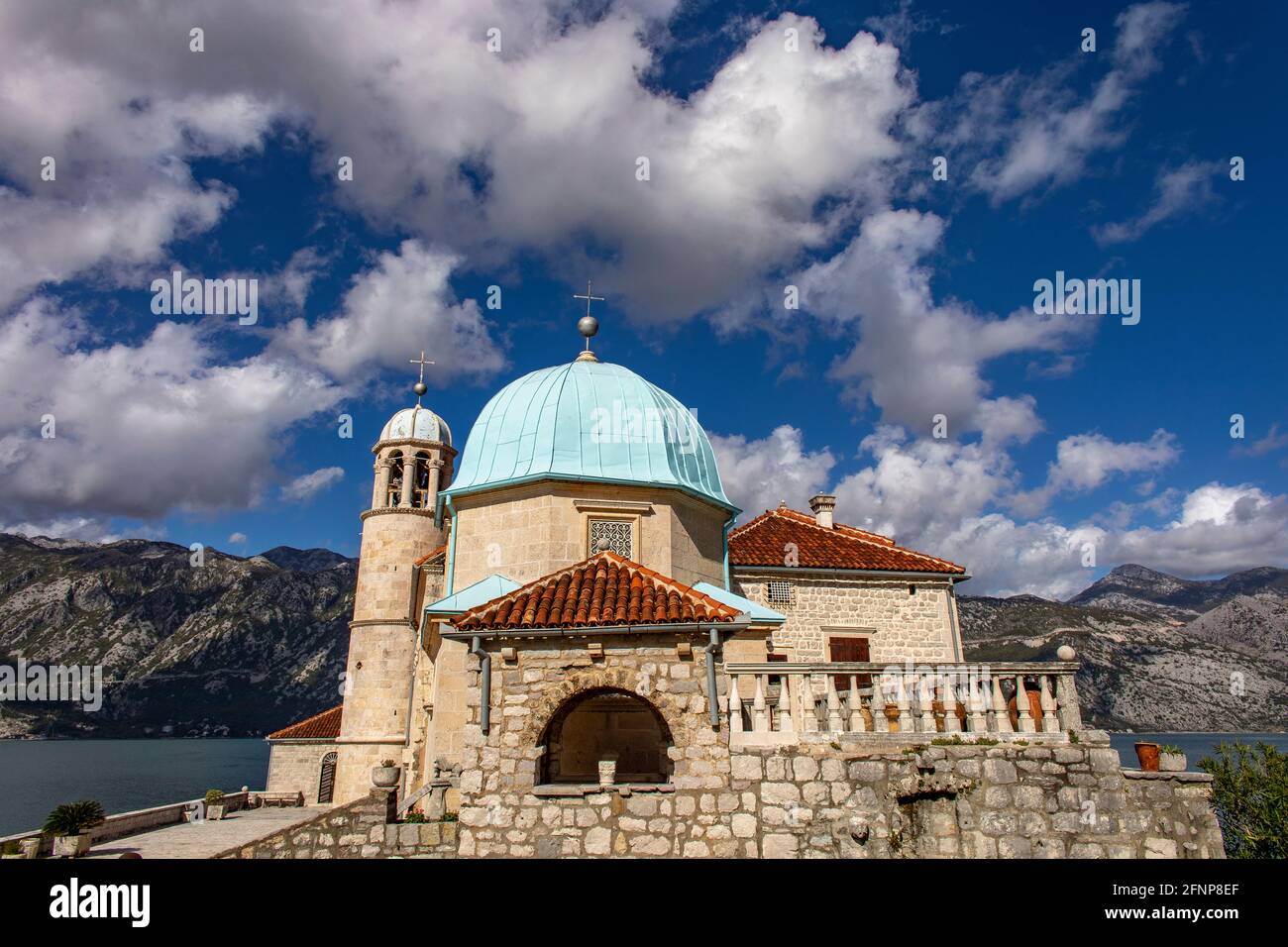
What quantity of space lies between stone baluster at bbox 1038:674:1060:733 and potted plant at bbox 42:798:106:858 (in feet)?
67.0

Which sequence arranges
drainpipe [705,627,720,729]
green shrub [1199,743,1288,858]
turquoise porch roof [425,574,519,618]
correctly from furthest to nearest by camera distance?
1. green shrub [1199,743,1288,858]
2. turquoise porch roof [425,574,519,618]
3. drainpipe [705,627,720,729]

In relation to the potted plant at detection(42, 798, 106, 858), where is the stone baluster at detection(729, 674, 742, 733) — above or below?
above

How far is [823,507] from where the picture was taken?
26.2m

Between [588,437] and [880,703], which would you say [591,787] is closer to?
[880,703]

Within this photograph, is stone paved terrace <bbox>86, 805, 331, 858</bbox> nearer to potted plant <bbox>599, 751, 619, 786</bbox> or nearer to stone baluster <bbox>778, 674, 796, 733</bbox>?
potted plant <bbox>599, 751, 619, 786</bbox>

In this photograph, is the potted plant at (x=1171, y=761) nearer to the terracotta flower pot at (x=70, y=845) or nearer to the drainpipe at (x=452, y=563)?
the drainpipe at (x=452, y=563)

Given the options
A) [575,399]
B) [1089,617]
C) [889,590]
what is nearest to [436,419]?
[575,399]

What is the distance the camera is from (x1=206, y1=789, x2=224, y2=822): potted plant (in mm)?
27667

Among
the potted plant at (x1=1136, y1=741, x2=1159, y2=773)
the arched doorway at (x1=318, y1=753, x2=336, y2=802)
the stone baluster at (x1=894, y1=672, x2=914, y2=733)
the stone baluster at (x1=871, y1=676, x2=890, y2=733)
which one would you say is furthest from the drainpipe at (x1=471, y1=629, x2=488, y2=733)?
the arched doorway at (x1=318, y1=753, x2=336, y2=802)

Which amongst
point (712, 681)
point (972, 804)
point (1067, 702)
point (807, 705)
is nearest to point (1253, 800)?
point (1067, 702)

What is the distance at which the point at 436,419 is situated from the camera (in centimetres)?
3312
